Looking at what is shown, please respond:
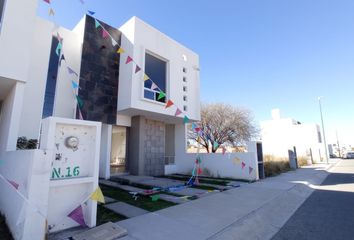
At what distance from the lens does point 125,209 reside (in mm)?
5242

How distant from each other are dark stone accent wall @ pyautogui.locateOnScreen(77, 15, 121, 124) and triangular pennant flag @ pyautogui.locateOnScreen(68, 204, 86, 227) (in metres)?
6.65

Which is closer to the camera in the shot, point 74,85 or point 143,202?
point 143,202

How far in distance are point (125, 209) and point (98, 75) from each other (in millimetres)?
7860

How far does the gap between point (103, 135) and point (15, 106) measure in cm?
527

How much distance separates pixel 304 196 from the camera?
24.5 ft

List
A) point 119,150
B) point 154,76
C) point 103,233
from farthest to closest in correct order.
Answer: point 119,150 → point 154,76 → point 103,233

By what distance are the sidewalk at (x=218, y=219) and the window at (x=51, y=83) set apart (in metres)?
7.57

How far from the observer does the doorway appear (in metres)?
12.4

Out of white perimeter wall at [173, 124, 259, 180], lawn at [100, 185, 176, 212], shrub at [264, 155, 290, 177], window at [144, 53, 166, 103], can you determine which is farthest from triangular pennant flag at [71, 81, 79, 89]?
shrub at [264, 155, 290, 177]

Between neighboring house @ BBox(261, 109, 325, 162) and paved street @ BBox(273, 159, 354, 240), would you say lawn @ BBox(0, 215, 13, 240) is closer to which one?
paved street @ BBox(273, 159, 354, 240)

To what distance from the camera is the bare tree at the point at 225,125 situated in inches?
904

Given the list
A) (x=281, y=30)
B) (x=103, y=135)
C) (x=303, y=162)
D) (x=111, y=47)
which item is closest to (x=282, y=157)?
(x=303, y=162)

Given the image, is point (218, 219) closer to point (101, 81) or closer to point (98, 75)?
point (101, 81)

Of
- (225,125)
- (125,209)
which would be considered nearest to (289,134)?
(225,125)
